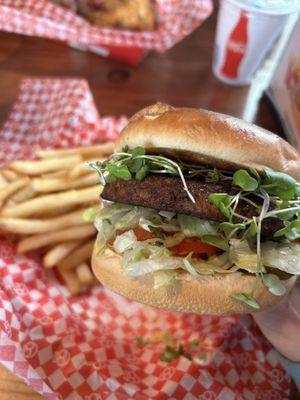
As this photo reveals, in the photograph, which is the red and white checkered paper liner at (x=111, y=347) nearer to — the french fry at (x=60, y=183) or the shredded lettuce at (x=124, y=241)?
the french fry at (x=60, y=183)

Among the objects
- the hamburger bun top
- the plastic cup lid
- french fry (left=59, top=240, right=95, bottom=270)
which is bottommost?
french fry (left=59, top=240, right=95, bottom=270)

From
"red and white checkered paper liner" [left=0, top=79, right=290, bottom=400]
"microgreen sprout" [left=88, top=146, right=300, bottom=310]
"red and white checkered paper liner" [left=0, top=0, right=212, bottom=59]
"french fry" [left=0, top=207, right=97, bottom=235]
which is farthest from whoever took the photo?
"red and white checkered paper liner" [left=0, top=0, right=212, bottom=59]

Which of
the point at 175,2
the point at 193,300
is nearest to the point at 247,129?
the point at 193,300

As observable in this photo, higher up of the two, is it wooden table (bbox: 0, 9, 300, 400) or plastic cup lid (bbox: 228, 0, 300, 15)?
plastic cup lid (bbox: 228, 0, 300, 15)

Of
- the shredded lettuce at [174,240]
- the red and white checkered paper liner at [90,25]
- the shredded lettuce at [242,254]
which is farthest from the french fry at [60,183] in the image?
the red and white checkered paper liner at [90,25]

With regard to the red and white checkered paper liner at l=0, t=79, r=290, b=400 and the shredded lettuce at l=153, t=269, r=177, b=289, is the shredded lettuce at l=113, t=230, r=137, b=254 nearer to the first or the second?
the shredded lettuce at l=153, t=269, r=177, b=289

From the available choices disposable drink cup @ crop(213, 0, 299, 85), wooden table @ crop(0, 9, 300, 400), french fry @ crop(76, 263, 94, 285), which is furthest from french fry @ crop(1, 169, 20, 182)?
disposable drink cup @ crop(213, 0, 299, 85)
